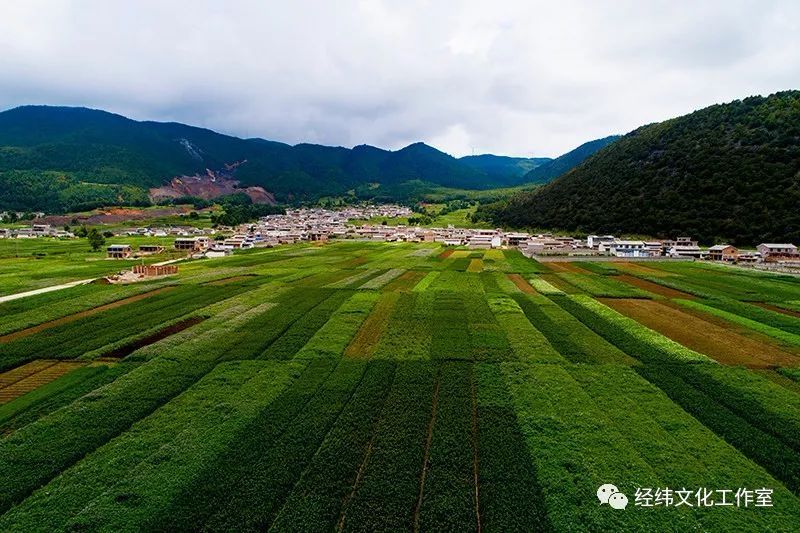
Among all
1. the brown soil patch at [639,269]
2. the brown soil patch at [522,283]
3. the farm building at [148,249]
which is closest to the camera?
the brown soil patch at [522,283]

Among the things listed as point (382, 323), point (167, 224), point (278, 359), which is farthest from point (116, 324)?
point (167, 224)

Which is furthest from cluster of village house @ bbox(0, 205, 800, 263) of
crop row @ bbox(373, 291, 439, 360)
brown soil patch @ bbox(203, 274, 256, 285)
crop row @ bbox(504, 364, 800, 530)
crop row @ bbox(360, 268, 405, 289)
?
crop row @ bbox(504, 364, 800, 530)

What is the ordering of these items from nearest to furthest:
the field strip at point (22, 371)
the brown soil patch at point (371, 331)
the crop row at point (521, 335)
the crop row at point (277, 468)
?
the crop row at point (277, 468)
the field strip at point (22, 371)
the crop row at point (521, 335)
the brown soil patch at point (371, 331)

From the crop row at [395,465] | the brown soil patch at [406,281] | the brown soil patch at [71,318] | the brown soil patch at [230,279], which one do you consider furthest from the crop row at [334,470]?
the brown soil patch at [230,279]

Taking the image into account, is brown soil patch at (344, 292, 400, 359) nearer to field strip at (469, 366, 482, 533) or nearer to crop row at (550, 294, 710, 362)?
field strip at (469, 366, 482, 533)

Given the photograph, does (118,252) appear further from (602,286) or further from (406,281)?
(602,286)

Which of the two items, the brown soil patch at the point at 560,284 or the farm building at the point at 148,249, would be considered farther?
the farm building at the point at 148,249

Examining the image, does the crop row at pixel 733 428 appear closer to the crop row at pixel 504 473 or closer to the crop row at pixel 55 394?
the crop row at pixel 504 473

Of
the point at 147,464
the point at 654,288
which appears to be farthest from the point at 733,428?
the point at 654,288
